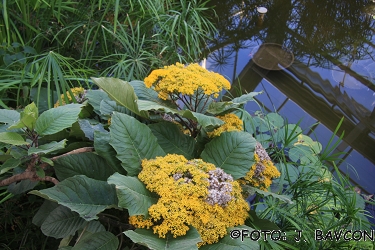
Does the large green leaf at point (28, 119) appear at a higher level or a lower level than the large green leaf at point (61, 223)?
higher

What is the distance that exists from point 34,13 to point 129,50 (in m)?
0.71

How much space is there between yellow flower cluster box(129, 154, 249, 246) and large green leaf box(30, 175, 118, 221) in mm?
111

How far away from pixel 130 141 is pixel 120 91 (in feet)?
0.62

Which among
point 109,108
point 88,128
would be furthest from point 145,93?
point 88,128

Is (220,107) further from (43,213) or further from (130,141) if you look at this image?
(43,213)

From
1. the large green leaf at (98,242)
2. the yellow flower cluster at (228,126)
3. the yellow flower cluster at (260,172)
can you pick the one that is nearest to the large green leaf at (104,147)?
the large green leaf at (98,242)

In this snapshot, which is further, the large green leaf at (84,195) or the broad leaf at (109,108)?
the broad leaf at (109,108)

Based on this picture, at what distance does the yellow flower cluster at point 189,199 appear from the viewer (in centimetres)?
94

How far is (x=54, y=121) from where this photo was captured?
1.03 metres

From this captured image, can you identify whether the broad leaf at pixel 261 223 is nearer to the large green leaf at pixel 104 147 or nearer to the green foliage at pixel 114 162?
the green foliage at pixel 114 162

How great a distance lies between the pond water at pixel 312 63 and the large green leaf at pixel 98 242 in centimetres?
165

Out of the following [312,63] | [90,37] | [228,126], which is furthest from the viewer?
[312,63]

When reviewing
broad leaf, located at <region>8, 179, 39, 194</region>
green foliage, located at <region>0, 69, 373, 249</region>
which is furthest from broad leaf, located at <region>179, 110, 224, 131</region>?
broad leaf, located at <region>8, 179, 39, 194</region>

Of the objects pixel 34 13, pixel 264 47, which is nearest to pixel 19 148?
pixel 34 13
